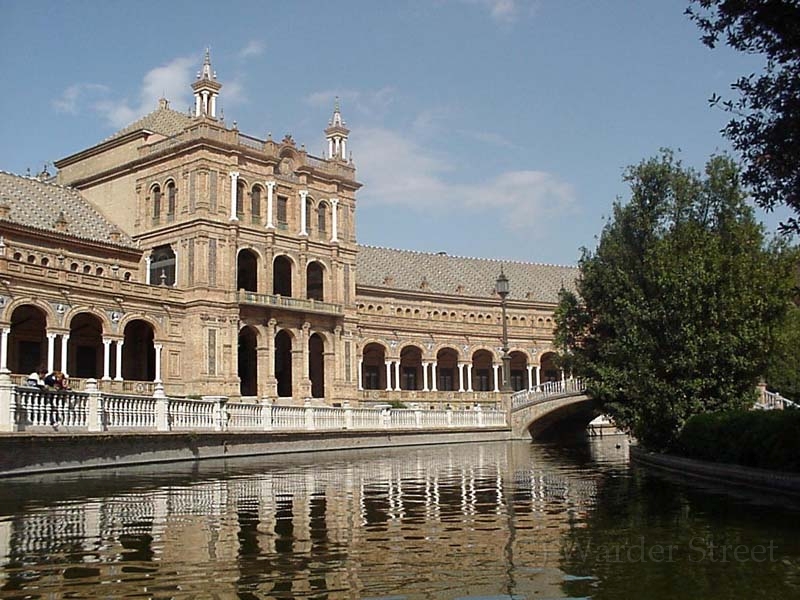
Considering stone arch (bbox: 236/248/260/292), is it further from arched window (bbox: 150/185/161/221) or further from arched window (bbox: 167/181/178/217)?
arched window (bbox: 150/185/161/221)

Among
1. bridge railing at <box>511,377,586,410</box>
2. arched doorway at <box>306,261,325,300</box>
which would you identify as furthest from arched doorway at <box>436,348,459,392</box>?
bridge railing at <box>511,377,586,410</box>

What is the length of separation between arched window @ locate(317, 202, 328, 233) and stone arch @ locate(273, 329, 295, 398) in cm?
656

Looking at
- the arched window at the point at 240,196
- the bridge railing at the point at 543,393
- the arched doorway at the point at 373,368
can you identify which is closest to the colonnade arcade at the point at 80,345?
the arched window at the point at 240,196

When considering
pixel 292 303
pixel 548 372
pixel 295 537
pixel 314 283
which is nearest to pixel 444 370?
pixel 548 372

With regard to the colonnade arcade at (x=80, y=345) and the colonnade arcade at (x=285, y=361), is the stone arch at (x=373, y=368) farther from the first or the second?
the colonnade arcade at (x=80, y=345)

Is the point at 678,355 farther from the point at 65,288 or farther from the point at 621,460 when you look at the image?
the point at 65,288

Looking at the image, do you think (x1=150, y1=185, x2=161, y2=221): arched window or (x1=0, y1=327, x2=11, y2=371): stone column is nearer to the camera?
(x1=0, y1=327, x2=11, y2=371): stone column

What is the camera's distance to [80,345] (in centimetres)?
4503

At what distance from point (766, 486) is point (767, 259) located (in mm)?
11074

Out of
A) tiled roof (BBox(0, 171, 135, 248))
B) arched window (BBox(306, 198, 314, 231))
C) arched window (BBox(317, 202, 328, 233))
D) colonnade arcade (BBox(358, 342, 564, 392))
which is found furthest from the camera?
colonnade arcade (BBox(358, 342, 564, 392))

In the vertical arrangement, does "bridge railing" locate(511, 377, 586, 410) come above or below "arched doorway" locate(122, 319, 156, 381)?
below

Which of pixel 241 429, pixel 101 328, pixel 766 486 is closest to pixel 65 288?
pixel 101 328

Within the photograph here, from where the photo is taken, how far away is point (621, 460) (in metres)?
27.8

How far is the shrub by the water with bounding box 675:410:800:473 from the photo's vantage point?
15.9 m
